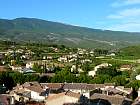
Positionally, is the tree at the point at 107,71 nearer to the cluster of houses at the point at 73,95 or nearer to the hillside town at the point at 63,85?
the hillside town at the point at 63,85

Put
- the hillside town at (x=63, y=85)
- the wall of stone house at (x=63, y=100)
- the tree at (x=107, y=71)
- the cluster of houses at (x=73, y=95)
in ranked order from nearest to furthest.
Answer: the wall of stone house at (x=63, y=100) < the cluster of houses at (x=73, y=95) < the hillside town at (x=63, y=85) < the tree at (x=107, y=71)

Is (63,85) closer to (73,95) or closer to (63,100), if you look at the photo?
(73,95)

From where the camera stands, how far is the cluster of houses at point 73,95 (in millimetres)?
40781

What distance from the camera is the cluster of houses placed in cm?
4078

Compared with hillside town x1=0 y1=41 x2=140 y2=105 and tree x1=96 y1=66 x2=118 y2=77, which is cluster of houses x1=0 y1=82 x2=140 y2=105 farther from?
tree x1=96 y1=66 x2=118 y2=77

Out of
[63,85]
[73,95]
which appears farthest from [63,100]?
[63,85]

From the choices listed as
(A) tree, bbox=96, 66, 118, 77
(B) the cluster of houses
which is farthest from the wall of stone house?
(A) tree, bbox=96, 66, 118, 77

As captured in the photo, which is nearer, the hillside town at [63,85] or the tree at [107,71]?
Answer: the hillside town at [63,85]

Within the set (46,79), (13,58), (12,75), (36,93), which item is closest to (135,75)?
(46,79)

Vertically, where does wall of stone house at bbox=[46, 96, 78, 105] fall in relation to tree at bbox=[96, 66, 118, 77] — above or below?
above

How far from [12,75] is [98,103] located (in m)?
30.2

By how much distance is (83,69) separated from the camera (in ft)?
313

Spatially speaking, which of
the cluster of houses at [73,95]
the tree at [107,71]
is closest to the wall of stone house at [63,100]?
the cluster of houses at [73,95]

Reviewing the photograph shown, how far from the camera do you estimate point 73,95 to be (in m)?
41.2
